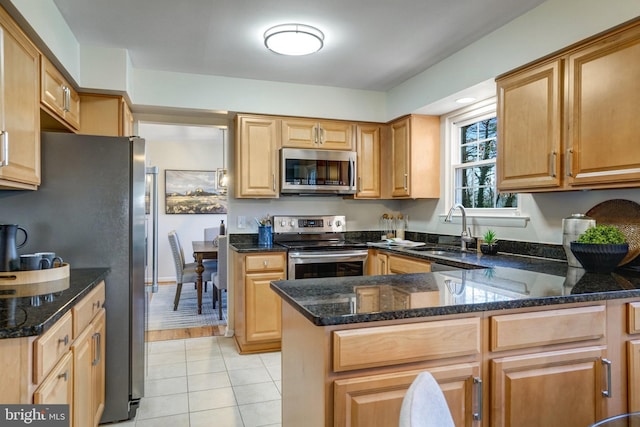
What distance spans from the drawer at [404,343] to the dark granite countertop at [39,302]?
970 millimetres

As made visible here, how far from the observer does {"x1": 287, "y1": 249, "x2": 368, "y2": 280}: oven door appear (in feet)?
11.3

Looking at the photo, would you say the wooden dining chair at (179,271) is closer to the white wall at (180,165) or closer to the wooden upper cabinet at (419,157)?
the white wall at (180,165)

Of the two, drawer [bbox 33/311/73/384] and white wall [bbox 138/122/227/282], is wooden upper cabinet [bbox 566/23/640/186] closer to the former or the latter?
drawer [bbox 33/311/73/384]

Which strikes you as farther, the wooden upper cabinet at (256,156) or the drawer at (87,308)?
the wooden upper cabinet at (256,156)

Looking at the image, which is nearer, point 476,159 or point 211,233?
point 476,159

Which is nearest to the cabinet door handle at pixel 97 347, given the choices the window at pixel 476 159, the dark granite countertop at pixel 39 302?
the dark granite countertop at pixel 39 302

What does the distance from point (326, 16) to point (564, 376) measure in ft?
7.37

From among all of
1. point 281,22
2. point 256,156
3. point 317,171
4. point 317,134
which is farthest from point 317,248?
point 281,22

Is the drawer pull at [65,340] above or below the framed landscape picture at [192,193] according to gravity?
below

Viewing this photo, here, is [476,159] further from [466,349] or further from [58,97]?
[58,97]

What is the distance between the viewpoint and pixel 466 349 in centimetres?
139

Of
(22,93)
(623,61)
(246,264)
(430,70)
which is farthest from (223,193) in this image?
(623,61)

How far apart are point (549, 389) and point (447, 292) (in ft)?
1.61

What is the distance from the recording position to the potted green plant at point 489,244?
3.03 metres
